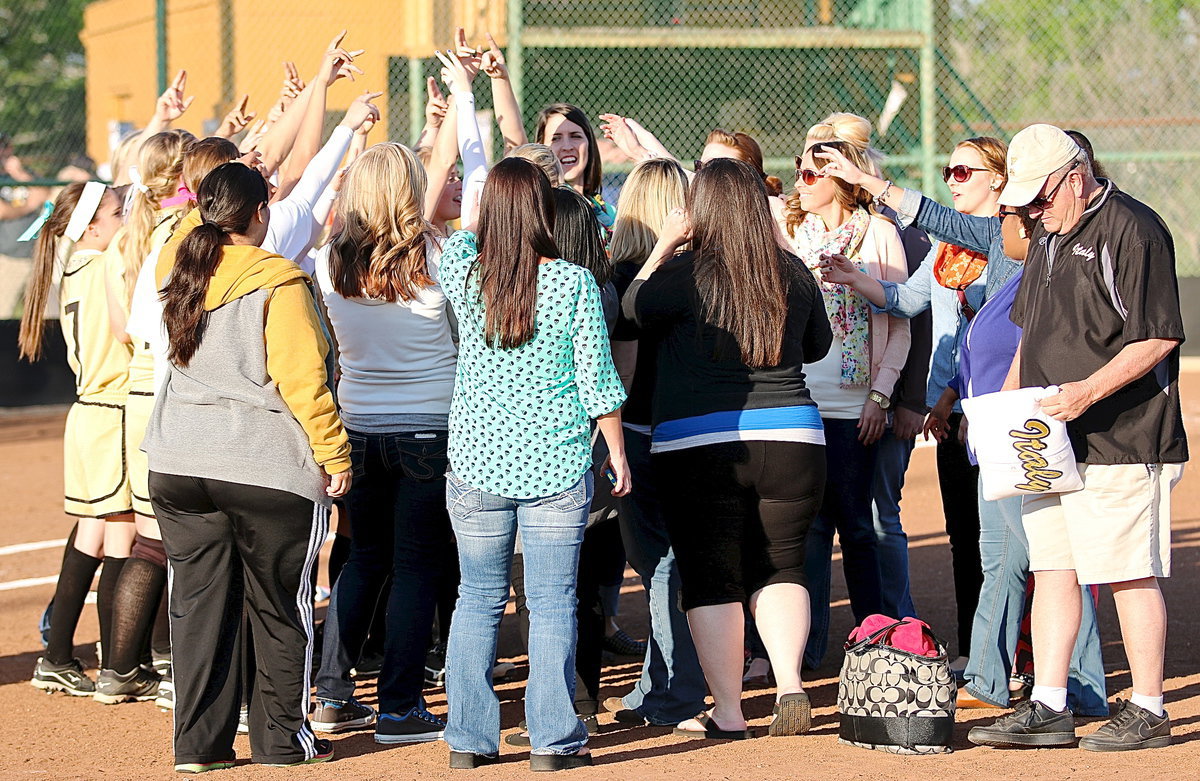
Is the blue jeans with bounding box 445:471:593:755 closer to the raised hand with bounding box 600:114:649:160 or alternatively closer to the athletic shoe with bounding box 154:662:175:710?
the athletic shoe with bounding box 154:662:175:710

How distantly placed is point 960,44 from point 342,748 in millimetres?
19263

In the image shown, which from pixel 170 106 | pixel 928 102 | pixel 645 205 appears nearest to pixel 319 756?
pixel 645 205

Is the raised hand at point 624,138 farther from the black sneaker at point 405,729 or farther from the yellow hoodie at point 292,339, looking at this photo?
the black sneaker at point 405,729

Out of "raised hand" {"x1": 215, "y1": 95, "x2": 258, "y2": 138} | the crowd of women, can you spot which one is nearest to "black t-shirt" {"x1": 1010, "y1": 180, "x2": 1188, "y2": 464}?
the crowd of women

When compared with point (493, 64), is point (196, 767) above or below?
below

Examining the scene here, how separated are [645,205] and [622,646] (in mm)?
2078

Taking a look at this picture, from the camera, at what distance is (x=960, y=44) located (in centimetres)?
2197

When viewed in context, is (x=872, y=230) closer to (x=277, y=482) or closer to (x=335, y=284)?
(x=335, y=284)

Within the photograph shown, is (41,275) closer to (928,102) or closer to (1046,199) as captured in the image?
(1046,199)

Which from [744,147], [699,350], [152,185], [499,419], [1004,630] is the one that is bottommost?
[1004,630]

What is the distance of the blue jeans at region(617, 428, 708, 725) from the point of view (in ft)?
16.6

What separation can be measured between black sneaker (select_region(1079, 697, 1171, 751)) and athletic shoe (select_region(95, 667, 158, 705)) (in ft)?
11.1

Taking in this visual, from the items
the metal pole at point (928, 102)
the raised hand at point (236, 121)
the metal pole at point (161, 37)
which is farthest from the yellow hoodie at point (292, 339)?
the metal pole at point (928, 102)

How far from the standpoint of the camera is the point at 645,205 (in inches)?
199
